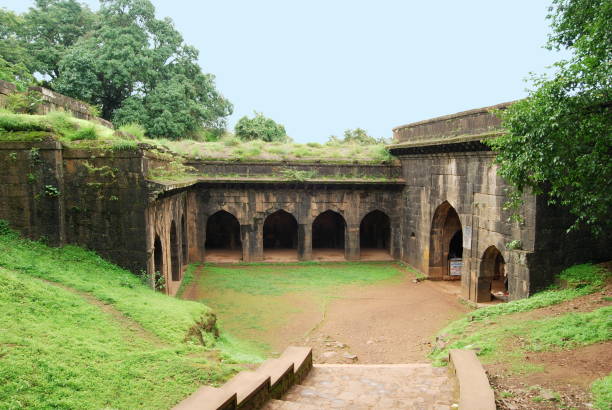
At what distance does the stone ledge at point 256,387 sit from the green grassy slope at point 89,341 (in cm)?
33

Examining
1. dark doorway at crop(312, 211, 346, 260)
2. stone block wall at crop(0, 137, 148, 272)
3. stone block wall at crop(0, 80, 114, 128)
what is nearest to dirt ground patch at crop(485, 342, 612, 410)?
stone block wall at crop(0, 137, 148, 272)

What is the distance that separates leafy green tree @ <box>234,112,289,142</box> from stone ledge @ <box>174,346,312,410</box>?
24.0m

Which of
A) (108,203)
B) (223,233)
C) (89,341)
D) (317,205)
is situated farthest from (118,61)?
(89,341)

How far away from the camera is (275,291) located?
15.2 meters

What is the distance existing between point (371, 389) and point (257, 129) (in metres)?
25.1

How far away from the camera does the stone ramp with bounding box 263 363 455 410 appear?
5441 mm

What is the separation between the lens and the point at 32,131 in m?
10.2

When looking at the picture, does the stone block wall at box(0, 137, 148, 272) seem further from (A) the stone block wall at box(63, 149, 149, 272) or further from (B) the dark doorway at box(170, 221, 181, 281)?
(B) the dark doorway at box(170, 221, 181, 281)

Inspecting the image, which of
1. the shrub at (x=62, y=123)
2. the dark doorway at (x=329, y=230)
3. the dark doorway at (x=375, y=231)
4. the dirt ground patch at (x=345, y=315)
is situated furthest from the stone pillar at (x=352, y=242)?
the shrub at (x=62, y=123)

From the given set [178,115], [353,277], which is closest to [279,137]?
[178,115]

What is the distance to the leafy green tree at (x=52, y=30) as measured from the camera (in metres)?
27.5

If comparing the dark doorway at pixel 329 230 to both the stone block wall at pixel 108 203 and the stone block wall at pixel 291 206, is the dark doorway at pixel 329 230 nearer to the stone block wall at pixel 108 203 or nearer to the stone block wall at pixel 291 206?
the stone block wall at pixel 291 206

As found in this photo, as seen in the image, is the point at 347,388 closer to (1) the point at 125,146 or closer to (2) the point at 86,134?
(1) the point at 125,146

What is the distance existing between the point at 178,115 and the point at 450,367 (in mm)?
23188
